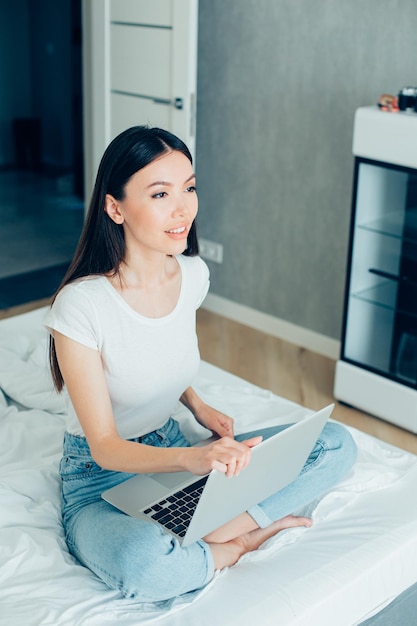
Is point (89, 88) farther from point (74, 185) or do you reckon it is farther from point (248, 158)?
point (74, 185)

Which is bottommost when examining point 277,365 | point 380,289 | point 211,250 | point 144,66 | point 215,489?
point 277,365

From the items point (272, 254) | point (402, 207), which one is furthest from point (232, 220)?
point (402, 207)

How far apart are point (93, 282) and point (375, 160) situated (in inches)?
56.6

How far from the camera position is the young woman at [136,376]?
5.17 feet

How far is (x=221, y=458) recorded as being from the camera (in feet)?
4.84

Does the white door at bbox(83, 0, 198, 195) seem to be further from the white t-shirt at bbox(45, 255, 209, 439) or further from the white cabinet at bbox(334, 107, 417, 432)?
the white t-shirt at bbox(45, 255, 209, 439)

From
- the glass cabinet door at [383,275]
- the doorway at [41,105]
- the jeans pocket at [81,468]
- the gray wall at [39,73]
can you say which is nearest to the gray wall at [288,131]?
the glass cabinet door at [383,275]

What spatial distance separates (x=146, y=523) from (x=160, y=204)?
61cm

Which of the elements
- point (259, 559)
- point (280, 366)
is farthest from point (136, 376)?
point (280, 366)

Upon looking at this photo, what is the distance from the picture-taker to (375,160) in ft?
9.45

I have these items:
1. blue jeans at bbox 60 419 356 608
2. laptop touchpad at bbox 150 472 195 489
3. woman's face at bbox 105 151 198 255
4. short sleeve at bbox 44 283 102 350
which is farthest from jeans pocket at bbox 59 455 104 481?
woman's face at bbox 105 151 198 255

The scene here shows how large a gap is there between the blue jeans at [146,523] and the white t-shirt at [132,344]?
0.28 feet

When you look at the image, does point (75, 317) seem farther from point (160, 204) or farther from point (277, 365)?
point (277, 365)

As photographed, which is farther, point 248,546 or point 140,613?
point 248,546
